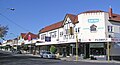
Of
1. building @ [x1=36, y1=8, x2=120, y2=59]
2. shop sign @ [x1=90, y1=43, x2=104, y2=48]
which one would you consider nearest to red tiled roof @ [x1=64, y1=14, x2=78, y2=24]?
building @ [x1=36, y1=8, x2=120, y2=59]

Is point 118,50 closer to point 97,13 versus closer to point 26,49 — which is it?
point 97,13

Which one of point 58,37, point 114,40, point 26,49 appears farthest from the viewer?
point 26,49

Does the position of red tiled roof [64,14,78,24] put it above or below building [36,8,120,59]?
above

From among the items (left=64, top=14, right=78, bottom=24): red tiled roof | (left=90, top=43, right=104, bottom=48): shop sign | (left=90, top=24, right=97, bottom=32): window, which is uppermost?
(left=64, top=14, right=78, bottom=24): red tiled roof

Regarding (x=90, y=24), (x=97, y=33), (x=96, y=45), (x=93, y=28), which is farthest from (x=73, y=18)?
(x=96, y=45)

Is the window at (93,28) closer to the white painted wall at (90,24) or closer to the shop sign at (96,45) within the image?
the white painted wall at (90,24)

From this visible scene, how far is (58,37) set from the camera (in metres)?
66.8

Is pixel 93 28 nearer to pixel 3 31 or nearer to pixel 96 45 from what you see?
pixel 96 45

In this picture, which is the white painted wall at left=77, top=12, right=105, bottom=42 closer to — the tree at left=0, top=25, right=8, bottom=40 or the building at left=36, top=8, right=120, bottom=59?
the building at left=36, top=8, right=120, bottom=59

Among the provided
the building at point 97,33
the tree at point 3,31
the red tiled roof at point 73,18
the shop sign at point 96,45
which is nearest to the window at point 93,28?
the building at point 97,33

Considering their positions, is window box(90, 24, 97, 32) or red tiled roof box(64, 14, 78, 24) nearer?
window box(90, 24, 97, 32)

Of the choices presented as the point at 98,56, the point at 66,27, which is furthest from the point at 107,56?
the point at 66,27

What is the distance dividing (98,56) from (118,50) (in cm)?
442

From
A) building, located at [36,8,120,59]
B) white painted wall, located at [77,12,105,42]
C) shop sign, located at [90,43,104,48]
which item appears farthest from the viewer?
white painted wall, located at [77,12,105,42]
